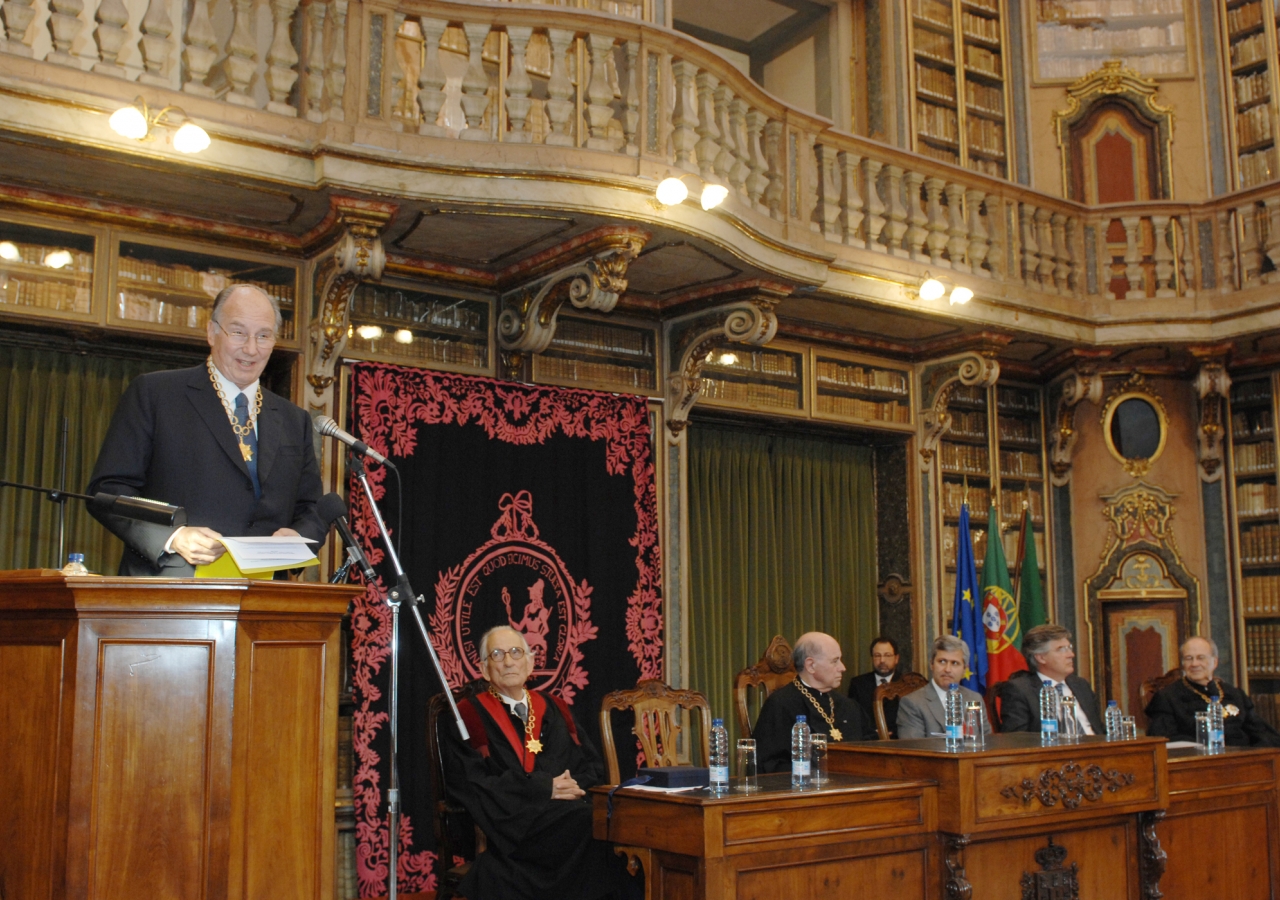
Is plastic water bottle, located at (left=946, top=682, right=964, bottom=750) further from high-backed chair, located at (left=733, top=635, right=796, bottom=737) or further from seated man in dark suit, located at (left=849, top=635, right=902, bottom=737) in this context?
seated man in dark suit, located at (left=849, top=635, right=902, bottom=737)

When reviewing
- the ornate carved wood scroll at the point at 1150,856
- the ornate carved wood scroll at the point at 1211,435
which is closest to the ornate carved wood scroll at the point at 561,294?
the ornate carved wood scroll at the point at 1150,856

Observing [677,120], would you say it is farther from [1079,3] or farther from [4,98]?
[1079,3]

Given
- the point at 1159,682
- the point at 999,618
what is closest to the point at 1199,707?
the point at 1159,682

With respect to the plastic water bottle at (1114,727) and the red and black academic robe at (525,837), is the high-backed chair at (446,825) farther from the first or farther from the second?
the plastic water bottle at (1114,727)

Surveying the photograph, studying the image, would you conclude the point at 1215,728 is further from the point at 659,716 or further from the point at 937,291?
the point at 937,291

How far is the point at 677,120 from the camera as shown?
6023 mm

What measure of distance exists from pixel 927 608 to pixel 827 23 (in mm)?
4321

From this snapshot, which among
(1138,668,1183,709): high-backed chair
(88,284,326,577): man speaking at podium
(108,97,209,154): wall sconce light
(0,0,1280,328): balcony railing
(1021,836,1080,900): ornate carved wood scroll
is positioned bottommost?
(1021,836,1080,900): ornate carved wood scroll

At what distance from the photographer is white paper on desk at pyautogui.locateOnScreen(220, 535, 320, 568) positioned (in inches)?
106

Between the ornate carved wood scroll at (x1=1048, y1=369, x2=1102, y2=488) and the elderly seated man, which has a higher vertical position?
the ornate carved wood scroll at (x1=1048, y1=369, x2=1102, y2=488)

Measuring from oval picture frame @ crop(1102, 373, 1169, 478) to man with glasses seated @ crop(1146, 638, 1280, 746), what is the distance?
103 inches

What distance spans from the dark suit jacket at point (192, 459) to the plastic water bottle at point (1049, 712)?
10.6 feet

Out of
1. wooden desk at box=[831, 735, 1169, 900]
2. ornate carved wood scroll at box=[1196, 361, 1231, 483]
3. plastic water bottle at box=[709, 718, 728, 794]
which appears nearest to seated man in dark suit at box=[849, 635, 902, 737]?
wooden desk at box=[831, 735, 1169, 900]

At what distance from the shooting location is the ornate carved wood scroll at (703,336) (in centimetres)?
678
